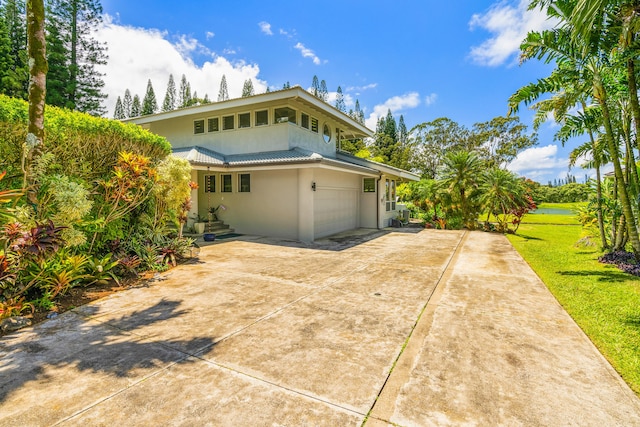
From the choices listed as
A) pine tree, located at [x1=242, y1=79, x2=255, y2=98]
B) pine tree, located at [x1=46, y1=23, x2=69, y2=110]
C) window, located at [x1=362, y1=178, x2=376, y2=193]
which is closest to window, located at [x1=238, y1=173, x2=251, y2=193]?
window, located at [x1=362, y1=178, x2=376, y2=193]

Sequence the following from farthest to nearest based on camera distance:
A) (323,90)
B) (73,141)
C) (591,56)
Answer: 1. (323,90)
2. (591,56)
3. (73,141)

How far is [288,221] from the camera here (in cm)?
1248

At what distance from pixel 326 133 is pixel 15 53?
30988mm

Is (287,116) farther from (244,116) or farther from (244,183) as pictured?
(244,183)

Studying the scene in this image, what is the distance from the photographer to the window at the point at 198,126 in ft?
51.7

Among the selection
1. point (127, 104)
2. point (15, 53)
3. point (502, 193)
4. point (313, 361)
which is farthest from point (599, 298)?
point (127, 104)

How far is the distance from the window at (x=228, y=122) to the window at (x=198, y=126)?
1.54 m

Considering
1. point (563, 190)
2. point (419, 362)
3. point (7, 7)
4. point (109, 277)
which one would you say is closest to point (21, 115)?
point (109, 277)

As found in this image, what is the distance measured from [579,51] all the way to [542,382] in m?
7.97

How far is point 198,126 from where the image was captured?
15898 millimetres

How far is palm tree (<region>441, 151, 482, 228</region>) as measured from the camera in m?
15.9

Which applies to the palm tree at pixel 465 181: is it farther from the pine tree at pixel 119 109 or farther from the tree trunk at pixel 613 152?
the pine tree at pixel 119 109

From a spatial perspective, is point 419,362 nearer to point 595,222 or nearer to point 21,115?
point 21,115

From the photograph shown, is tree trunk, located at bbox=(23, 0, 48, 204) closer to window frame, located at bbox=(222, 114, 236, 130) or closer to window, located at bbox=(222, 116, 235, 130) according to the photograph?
window frame, located at bbox=(222, 114, 236, 130)
